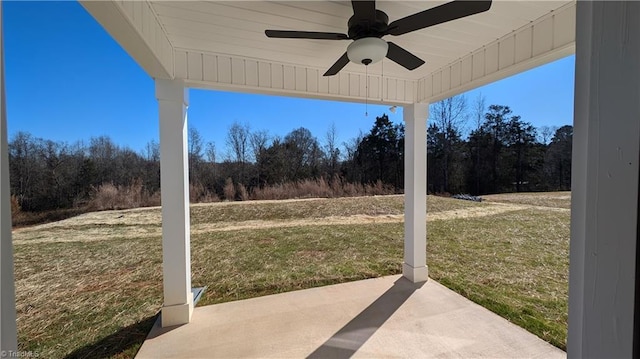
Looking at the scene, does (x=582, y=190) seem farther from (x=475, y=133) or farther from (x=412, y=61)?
(x=475, y=133)

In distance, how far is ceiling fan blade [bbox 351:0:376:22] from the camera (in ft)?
4.67

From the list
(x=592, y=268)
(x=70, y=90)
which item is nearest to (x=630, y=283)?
(x=592, y=268)

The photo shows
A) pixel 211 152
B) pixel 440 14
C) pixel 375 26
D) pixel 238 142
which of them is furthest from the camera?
pixel 238 142

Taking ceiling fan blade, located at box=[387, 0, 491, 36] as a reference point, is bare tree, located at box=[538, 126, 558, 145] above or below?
above

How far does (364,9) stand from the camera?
149 cm

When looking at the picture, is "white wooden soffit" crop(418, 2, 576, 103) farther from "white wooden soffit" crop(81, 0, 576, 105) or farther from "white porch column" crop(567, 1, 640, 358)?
"white porch column" crop(567, 1, 640, 358)

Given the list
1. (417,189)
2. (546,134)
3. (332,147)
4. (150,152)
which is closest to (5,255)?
(417,189)

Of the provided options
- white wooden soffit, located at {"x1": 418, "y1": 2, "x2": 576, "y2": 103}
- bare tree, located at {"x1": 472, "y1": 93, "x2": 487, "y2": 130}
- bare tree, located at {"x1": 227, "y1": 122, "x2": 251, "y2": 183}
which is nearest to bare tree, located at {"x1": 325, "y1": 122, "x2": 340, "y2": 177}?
bare tree, located at {"x1": 227, "y1": 122, "x2": 251, "y2": 183}

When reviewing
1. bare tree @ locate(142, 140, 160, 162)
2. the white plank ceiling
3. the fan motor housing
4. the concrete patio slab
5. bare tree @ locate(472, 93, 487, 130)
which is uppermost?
bare tree @ locate(472, 93, 487, 130)

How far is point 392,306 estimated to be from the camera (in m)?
2.60

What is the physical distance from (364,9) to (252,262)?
3.58 m

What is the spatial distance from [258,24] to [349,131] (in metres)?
10.2

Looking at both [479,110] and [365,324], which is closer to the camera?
[365,324]

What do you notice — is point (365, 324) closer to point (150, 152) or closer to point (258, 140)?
point (150, 152)
